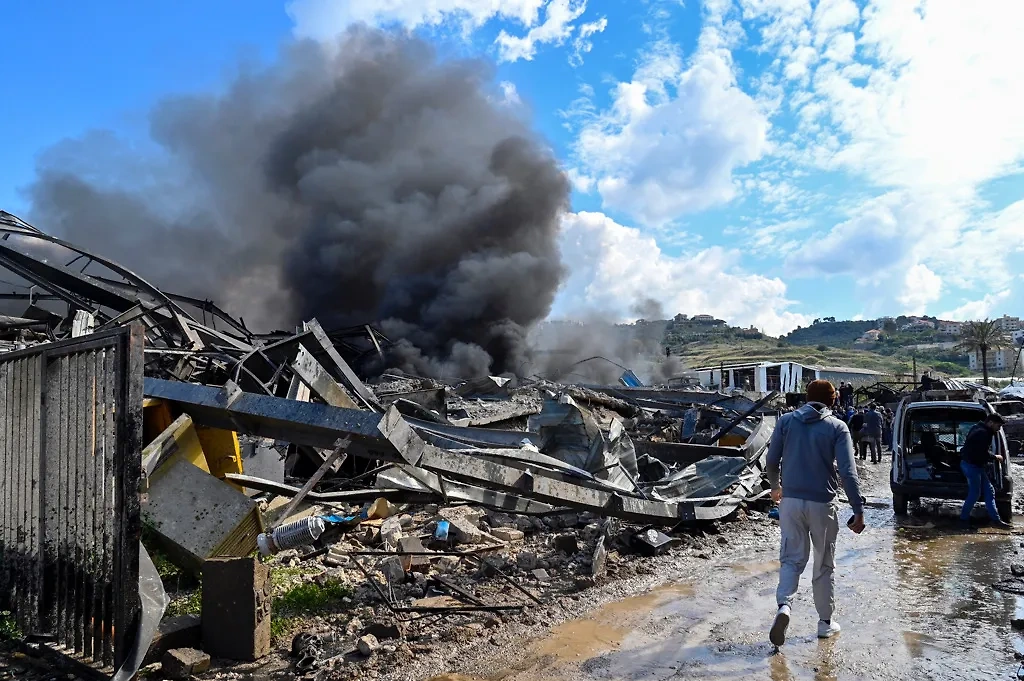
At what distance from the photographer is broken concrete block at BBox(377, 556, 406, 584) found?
437cm

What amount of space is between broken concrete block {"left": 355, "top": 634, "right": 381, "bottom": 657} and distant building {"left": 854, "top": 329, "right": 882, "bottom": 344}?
330 ft

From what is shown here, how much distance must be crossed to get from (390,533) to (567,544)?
1407mm

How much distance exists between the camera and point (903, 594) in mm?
4375

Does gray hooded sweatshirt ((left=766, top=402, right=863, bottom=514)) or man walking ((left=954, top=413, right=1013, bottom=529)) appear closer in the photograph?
gray hooded sweatshirt ((left=766, top=402, right=863, bottom=514))

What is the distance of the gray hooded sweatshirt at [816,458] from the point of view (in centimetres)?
362

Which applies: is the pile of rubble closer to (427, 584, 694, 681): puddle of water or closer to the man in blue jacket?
(427, 584, 694, 681): puddle of water

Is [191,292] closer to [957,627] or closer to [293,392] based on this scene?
[293,392]

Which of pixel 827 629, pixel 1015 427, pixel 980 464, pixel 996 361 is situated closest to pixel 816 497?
pixel 827 629

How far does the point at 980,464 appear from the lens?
6875 mm

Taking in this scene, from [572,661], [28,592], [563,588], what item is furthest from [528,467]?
[28,592]

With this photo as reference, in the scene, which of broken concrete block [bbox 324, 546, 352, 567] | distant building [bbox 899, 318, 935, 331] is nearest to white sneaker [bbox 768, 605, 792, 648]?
broken concrete block [bbox 324, 546, 352, 567]

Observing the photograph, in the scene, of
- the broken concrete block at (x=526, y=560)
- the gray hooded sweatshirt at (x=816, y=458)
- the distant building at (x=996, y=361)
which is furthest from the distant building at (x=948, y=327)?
the gray hooded sweatshirt at (x=816, y=458)

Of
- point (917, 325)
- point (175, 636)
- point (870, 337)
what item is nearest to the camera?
point (175, 636)

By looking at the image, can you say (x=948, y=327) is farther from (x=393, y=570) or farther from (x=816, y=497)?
(x=393, y=570)
